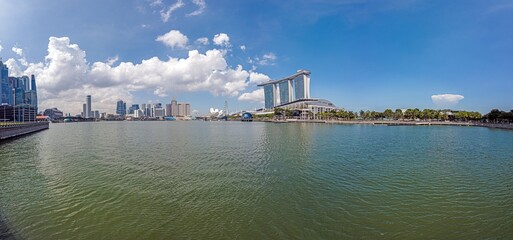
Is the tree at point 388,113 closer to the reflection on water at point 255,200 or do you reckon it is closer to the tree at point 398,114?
the tree at point 398,114

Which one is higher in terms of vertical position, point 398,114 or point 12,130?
point 398,114

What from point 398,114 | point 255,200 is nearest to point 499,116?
point 398,114

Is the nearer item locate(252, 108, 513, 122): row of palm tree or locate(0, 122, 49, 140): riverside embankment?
locate(0, 122, 49, 140): riverside embankment

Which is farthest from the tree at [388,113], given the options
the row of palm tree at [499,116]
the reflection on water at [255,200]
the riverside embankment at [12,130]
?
the riverside embankment at [12,130]

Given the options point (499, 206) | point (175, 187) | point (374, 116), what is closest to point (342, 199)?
point (499, 206)

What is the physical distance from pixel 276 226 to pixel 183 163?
16341 mm

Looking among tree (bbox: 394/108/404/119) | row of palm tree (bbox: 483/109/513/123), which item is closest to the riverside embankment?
row of palm tree (bbox: 483/109/513/123)

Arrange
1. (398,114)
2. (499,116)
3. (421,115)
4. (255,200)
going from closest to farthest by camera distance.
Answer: (255,200), (499,116), (421,115), (398,114)

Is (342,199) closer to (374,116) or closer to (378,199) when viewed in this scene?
(378,199)

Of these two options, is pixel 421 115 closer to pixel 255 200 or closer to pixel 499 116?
pixel 499 116

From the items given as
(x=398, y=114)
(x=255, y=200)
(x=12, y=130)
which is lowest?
(x=255, y=200)

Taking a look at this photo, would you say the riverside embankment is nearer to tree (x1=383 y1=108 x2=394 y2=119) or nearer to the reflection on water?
the reflection on water

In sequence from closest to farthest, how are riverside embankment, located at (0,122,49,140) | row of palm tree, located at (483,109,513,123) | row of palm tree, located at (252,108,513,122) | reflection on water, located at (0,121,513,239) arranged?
reflection on water, located at (0,121,513,239)
riverside embankment, located at (0,122,49,140)
row of palm tree, located at (483,109,513,123)
row of palm tree, located at (252,108,513,122)

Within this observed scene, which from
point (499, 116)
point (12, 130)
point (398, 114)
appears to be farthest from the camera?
point (398, 114)
